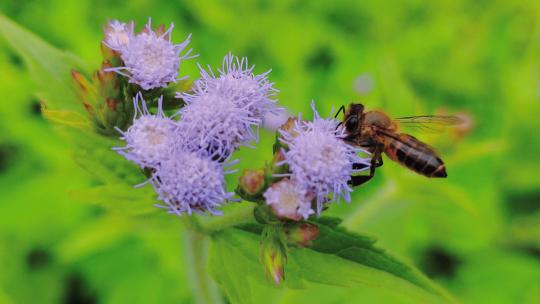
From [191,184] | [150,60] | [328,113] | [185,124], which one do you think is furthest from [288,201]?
[328,113]

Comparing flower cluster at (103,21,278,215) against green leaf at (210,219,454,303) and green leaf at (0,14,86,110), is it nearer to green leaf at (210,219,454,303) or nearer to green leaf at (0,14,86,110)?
green leaf at (210,219,454,303)

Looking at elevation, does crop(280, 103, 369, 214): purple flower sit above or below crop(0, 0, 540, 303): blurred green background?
below

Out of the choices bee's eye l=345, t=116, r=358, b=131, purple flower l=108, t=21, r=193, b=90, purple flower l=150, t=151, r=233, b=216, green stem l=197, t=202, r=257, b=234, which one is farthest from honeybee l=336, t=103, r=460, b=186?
purple flower l=108, t=21, r=193, b=90

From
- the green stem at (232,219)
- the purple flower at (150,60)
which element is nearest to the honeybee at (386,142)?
the green stem at (232,219)

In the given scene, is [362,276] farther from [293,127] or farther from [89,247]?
[89,247]

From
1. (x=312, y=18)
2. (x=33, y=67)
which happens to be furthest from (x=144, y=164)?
(x=312, y=18)

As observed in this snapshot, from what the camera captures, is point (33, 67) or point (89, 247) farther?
point (89, 247)
